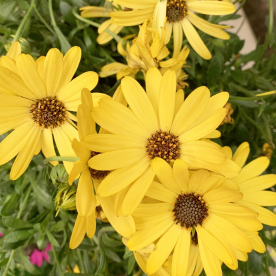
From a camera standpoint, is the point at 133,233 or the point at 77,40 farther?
the point at 77,40

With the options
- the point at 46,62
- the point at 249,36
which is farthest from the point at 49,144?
the point at 249,36

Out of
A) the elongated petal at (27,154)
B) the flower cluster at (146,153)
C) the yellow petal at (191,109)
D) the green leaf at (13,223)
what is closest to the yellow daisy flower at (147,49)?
the flower cluster at (146,153)

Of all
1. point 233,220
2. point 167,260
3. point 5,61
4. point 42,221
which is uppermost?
point 5,61

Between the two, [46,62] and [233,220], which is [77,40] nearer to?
[46,62]

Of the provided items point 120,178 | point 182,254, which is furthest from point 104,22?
point 182,254

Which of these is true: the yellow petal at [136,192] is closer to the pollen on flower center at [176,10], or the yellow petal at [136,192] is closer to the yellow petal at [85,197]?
the yellow petal at [85,197]

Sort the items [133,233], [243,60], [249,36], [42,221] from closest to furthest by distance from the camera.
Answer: [133,233] < [42,221] < [243,60] < [249,36]
